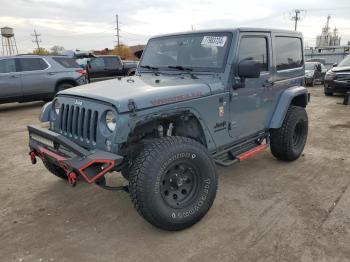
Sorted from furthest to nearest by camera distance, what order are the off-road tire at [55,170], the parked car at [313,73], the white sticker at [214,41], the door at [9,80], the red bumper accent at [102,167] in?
1. the parked car at [313,73]
2. the door at [9,80]
3. the off-road tire at [55,170]
4. the white sticker at [214,41]
5. the red bumper accent at [102,167]

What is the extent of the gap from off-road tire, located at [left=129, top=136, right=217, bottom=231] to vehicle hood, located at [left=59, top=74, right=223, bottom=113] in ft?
1.32

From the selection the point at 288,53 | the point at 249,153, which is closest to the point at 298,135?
the point at 288,53

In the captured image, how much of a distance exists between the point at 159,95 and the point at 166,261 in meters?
1.50

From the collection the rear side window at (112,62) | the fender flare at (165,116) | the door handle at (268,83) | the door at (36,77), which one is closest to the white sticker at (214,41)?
the door handle at (268,83)

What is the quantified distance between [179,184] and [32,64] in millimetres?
9256

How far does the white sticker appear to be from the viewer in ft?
12.8

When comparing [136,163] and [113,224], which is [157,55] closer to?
[136,163]

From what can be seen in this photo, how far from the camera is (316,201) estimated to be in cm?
384

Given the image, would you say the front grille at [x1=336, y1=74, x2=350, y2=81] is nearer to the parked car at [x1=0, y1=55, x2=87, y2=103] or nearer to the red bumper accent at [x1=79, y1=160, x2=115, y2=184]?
the parked car at [x1=0, y1=55, x2=87, y2=103]

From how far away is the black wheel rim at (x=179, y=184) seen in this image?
10.4 ft

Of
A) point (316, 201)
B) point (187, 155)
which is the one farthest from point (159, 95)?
point (316, 201)

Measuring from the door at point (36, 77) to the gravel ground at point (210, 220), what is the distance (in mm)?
5971

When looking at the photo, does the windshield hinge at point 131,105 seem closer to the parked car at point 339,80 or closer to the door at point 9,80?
the door at point 9,80

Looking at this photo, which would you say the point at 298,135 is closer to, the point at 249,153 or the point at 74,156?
the point at 249,153
